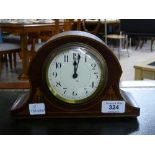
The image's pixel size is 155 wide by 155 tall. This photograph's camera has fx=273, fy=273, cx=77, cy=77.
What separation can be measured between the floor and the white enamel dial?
151 cm

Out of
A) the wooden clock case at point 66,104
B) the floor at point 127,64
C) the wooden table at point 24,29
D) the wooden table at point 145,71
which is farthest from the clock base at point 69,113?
the wooden table at point 24,29

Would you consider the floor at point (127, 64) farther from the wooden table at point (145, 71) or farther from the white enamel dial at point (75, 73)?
the white enamel dial at point (75, 73)

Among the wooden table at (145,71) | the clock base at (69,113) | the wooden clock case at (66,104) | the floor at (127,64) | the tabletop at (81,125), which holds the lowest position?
the floor at (127,64)

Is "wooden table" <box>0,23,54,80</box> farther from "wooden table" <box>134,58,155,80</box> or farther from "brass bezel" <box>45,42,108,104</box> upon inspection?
"brass bezel" <box>45,42,108,104</box>

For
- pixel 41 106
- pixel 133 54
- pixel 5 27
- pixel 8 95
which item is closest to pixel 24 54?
pixel 5 27

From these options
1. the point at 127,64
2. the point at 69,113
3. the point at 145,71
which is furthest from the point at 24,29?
the point at 69,113

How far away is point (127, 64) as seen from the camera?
11.6 ft

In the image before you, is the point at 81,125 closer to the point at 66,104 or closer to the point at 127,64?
the point at 66,104

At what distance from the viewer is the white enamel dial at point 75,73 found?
1.84 ft

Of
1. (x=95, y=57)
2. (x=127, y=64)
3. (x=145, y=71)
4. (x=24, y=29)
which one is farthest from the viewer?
(x=127, y=64)

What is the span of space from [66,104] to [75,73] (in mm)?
69

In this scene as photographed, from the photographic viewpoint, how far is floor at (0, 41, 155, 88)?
9.36 feet

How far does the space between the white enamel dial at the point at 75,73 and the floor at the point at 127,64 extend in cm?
151

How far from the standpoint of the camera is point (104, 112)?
593 mm
